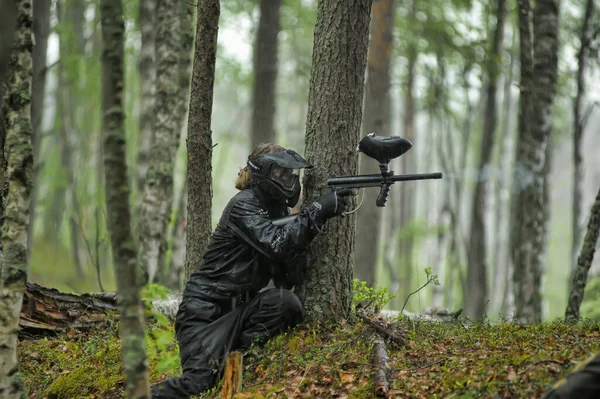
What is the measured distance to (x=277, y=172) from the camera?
5.90 metres

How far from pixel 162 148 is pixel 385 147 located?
5.37m

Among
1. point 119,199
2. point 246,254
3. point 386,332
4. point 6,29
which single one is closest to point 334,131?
point 246,254

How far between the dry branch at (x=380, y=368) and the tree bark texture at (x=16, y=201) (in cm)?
293

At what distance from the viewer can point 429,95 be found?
20938 millimetres

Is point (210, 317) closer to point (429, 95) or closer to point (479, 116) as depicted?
point (429, 95)

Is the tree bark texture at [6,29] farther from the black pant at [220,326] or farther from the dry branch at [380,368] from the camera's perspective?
the dry branch at [380,368]

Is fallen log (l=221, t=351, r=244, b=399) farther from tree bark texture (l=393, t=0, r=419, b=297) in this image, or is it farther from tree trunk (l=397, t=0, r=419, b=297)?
tree bark texture (l=393, t=0, r=419, b=297)

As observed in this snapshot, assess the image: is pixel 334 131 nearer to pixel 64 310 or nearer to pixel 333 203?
pixel 333 203

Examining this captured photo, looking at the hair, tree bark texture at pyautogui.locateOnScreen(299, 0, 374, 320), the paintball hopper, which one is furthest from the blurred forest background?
the paintball hopper

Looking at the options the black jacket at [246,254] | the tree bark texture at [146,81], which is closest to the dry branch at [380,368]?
Result: the black jacket at [246,254]

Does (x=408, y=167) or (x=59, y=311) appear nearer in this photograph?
(x=59, y=311)

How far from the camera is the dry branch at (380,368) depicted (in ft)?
16.1

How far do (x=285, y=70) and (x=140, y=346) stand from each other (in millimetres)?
29323

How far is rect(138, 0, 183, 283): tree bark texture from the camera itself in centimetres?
1021
